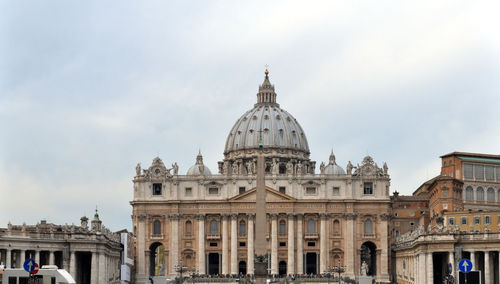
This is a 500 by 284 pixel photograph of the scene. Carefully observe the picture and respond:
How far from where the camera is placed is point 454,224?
130 metres

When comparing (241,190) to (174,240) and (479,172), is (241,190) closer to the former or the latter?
(174,240)

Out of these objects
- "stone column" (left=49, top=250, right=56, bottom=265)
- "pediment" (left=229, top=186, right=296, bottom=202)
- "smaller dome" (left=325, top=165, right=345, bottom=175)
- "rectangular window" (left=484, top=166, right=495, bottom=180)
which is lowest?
"stone column" (left=49, top=250, right=56, bottom=265)

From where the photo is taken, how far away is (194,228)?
143375 millimetres

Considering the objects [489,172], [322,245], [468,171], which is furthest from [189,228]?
[489,172]

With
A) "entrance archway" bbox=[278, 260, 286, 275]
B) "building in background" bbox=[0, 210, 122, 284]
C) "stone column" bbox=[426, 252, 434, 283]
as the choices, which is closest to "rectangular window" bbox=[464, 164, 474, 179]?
"entrance archway" bbox=[278, 260, 286, 275]

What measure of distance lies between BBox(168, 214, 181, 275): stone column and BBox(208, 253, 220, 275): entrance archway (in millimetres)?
5637

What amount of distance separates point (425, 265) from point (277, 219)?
144ft

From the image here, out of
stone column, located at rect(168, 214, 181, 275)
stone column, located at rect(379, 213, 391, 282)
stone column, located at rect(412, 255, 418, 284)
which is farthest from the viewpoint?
stone column, located at rect(168, 214, 181, 275)

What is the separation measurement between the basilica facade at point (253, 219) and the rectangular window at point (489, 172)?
15.7 meters

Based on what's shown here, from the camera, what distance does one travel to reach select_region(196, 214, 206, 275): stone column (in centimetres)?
14112

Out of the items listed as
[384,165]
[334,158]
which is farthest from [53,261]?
[334,158]

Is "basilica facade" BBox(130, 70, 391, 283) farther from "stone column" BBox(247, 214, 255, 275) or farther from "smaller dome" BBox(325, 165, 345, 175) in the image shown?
"smaller dome" BBox(325, 165, 345, 175)

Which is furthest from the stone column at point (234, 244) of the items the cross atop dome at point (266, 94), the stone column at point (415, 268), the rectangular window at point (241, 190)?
the cross atop dome at point (266, 94)

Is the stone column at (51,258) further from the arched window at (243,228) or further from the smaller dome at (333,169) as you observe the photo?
the smaller dome at (333,169)
